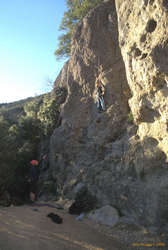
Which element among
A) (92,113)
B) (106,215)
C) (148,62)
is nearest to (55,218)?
(106,215)

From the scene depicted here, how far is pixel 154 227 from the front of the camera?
5.65m

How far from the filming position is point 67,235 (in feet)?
18.6

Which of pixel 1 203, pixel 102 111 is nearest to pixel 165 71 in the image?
pixel 102 111

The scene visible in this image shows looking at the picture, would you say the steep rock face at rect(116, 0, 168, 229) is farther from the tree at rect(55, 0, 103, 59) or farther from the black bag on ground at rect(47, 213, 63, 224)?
the tree at rect(55, 0, 103, 59)

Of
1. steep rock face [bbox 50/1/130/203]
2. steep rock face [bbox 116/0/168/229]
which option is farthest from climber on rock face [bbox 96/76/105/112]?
steep rock face [bbox 116/0/168/229]

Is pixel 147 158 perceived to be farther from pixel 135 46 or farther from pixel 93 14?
pixel 93 14

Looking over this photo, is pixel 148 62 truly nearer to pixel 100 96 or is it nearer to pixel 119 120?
pixel 119 120

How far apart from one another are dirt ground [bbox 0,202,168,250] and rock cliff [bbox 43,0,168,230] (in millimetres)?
789

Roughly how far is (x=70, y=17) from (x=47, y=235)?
63.1 ft

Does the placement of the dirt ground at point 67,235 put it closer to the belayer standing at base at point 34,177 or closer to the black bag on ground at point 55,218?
the black bag on ground at point 55,218

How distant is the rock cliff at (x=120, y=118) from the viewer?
661cm

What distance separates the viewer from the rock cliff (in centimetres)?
661

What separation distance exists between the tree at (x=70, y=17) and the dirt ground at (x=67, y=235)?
44.0 feet

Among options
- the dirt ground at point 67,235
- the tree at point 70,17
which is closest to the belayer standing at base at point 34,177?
the dirt ground at point 67,235
